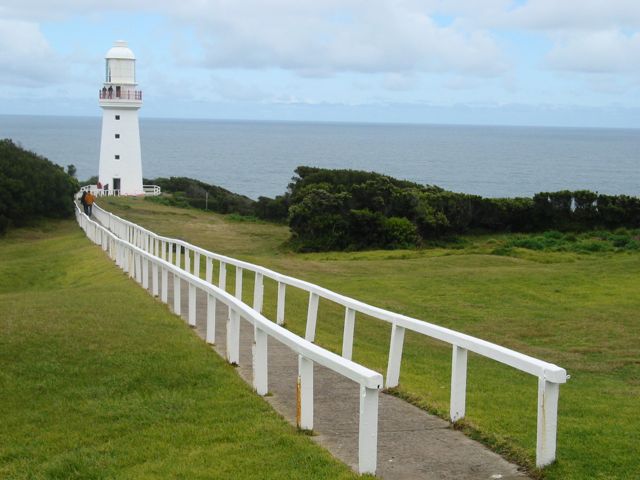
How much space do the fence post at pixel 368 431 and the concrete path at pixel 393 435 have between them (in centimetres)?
16

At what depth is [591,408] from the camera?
366 inches

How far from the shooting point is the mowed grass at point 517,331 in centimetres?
757

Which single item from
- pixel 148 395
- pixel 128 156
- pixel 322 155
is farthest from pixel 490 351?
pixel 322 155

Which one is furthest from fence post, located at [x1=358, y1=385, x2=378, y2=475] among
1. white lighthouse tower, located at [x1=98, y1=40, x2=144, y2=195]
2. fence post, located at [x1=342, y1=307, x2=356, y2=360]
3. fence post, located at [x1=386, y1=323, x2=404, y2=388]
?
white lighthouse tower, located at [x1=98, y1=40, x2=144, y2=195]

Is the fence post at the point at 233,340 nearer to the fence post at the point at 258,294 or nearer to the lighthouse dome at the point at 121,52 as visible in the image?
the fence post at the point at 258,294

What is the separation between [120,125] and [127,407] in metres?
53.9

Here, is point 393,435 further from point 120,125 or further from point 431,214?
point 120,125

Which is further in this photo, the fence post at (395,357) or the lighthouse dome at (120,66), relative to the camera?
the lighthouse dome at (120,66)

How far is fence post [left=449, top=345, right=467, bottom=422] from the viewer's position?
775cm

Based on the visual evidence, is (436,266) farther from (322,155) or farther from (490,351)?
(322,155)

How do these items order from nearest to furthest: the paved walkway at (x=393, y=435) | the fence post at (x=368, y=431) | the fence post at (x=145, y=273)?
the fence post at (x=368, y=431), the paved walkway at (x=393, y=435), the fence post at (x=145, y=273)

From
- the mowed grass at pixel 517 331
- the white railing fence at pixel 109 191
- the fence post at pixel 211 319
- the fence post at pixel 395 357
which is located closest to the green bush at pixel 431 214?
the mowed grass at pixel 517 331

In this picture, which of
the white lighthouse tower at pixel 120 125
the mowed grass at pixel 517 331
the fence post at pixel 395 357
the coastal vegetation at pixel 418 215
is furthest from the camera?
the white lighthouse tower at pixel 120 125

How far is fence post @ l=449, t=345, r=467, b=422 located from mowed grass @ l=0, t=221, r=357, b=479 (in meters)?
1.36
